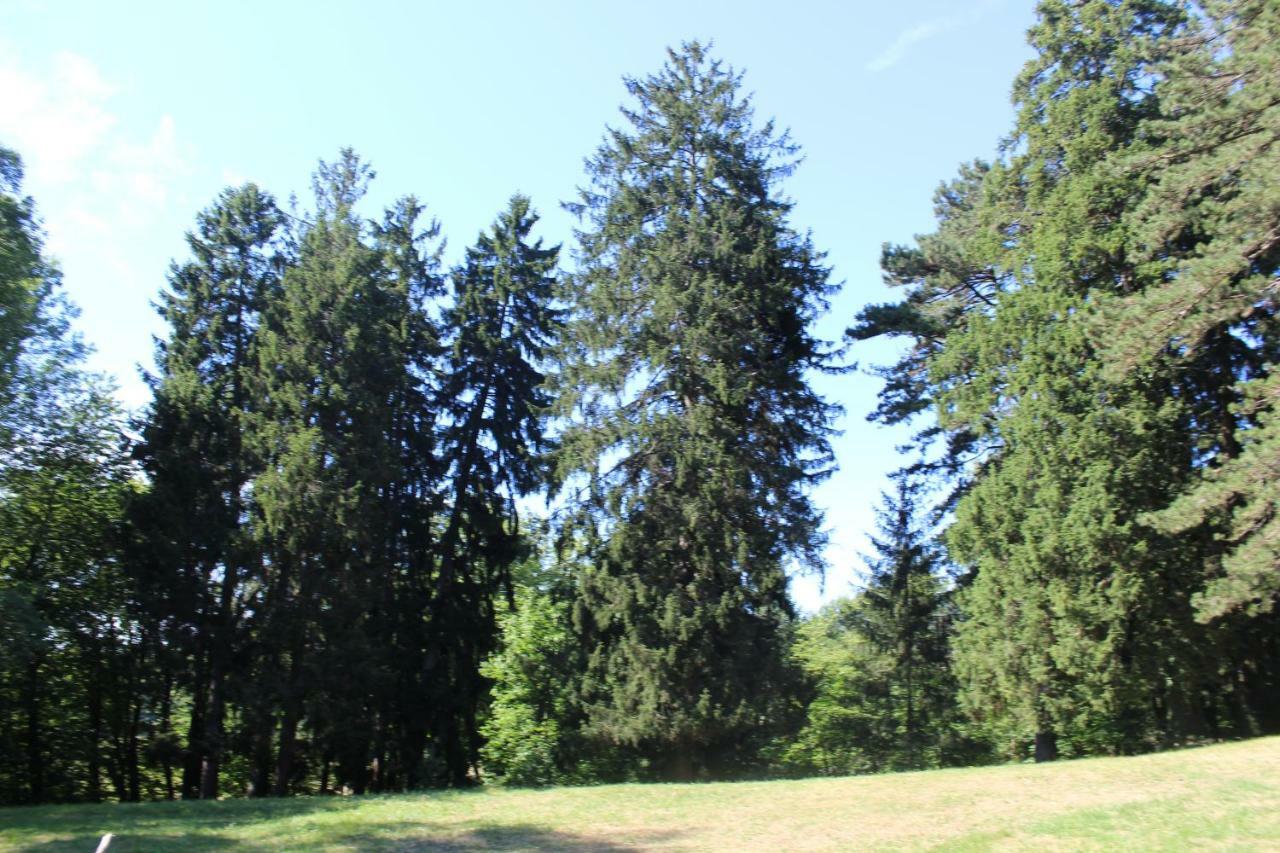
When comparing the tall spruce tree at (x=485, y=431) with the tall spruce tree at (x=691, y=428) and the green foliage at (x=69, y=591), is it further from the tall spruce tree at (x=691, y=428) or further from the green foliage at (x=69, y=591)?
the green foliage at (x=69, y=591)

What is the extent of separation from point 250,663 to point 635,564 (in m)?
10.2

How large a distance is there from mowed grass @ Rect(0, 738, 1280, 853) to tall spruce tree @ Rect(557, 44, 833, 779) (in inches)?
195

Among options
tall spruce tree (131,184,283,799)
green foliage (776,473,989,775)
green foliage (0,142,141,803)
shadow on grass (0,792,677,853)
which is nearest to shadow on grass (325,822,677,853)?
shadow on grass (0,792,677,853)

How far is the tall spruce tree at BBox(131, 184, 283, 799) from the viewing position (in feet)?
75.8

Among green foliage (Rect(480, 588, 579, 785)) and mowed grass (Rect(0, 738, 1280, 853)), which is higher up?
green foliage (Rect(480, 588, 579, 785))

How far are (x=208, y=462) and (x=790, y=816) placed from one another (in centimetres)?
1894

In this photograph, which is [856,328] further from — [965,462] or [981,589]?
[981,589]

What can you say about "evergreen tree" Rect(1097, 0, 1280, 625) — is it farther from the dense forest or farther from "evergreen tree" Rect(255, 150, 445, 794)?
"evergreen tree" Rect(255, 150, 445, 794)

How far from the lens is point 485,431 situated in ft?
95.3

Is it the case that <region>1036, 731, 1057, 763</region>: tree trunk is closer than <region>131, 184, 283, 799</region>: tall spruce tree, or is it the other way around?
<region>1036, 731, 1057, 763</region>: tree trunk

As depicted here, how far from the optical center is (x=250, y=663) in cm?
2291

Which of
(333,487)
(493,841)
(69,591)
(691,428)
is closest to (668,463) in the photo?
(691,428)

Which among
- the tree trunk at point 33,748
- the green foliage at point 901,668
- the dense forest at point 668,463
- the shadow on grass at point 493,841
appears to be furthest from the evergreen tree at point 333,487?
the green foliage at point 901,668

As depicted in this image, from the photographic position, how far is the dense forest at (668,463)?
18844 millimetres
